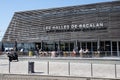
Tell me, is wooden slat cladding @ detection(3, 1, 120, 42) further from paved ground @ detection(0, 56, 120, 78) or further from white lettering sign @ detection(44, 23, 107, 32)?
paved ground @ detection(0, 56, 120, 78)

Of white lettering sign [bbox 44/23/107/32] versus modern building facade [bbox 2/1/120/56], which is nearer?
modern building facade [bbox 2/1/120/56]

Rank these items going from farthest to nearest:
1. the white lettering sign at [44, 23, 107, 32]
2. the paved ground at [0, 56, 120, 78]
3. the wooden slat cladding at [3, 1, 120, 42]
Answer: the white lettering sign at [44, 23, 107, 32] < the wooden slat cladding at [3, 1, 120, 42] < the paved ground at [0, 56, 120, 78]

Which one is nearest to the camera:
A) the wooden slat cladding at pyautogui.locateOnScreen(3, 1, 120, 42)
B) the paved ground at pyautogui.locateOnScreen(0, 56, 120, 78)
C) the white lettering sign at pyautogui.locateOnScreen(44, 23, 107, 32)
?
the paved ground at pyautogui.locateOnScreen(0, 56, 120, 78)

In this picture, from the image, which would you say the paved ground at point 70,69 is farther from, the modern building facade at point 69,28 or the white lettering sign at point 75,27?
the white lettering sign at point 75,27

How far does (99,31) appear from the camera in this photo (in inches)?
2148

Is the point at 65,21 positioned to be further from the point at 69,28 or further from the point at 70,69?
the point at 70,69

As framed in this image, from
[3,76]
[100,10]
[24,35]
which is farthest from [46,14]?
[3,76]

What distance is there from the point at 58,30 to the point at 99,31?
863cm

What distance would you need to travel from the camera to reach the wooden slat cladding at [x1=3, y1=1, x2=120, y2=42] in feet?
175

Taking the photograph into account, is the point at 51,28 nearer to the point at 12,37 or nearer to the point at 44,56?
the point at 12,37

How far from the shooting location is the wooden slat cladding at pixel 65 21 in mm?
53312

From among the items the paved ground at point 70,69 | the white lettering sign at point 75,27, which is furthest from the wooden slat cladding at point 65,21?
the paved ground at point 70,69

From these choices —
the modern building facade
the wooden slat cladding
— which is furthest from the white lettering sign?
the wooden slat cladding

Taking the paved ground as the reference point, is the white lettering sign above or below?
above
